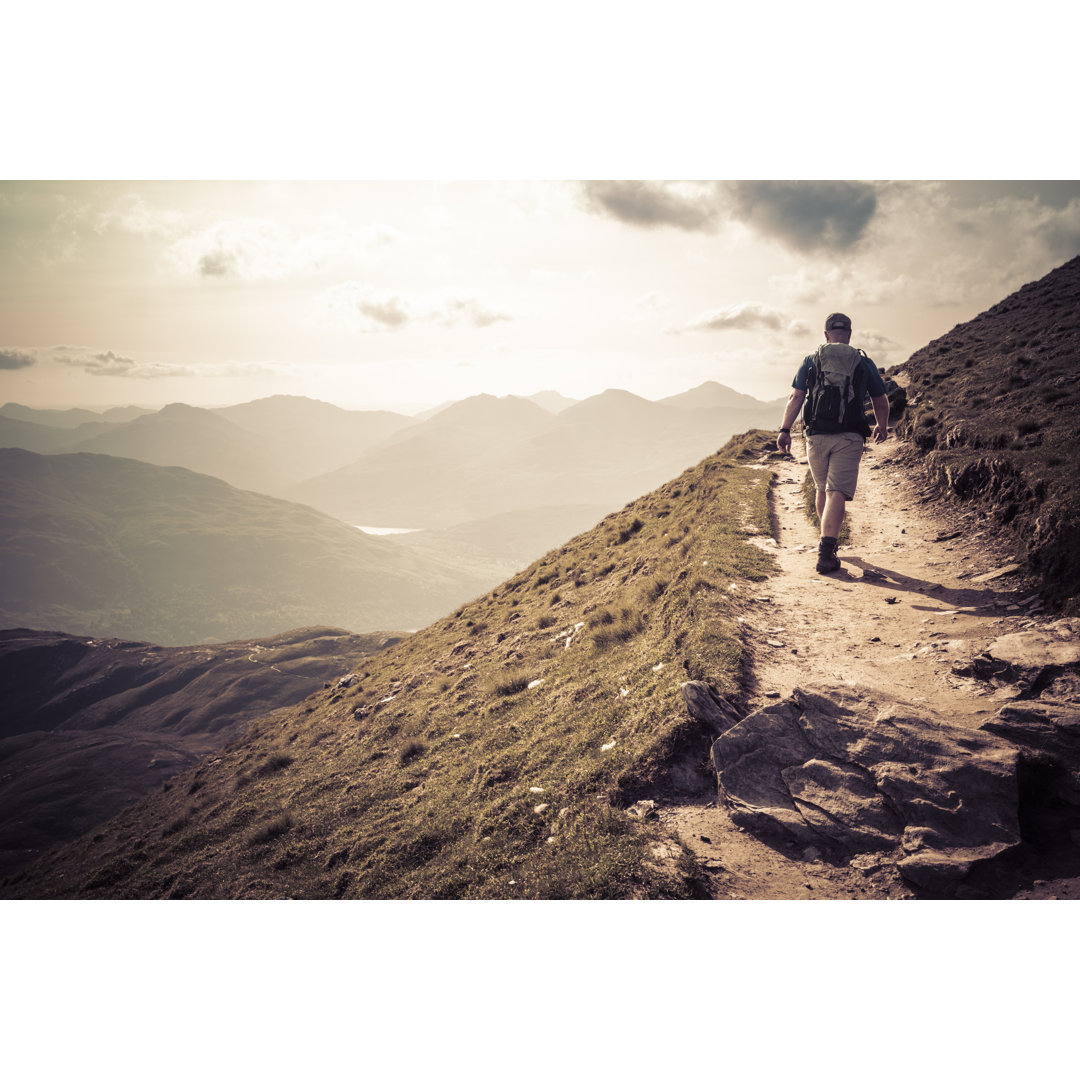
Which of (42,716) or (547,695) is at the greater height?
(547,695)

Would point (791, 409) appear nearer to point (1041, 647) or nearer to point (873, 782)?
point (1041, 647)

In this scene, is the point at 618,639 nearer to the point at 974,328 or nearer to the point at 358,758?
the point at 358,758

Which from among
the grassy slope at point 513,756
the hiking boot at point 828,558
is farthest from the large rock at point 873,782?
the hiking boot at point 828,558

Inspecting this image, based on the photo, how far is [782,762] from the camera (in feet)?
18.6

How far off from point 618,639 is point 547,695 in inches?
73.0

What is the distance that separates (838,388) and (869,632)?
15.2 ft

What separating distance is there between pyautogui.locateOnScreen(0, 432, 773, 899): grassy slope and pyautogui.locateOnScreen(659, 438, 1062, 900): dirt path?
45 cm

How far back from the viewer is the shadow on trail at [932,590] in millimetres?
7742

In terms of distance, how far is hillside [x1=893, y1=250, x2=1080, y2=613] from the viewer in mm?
8227

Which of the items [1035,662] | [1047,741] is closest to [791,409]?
[1035,662]

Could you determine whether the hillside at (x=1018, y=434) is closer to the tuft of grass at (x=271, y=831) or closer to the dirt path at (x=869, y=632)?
the dirt path at (x=869, y=632)

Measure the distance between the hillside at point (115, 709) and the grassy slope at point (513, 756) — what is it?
80554 millimetres

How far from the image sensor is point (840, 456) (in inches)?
390

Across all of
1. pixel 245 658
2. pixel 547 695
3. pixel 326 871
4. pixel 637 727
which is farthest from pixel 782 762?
pixel 245 658
